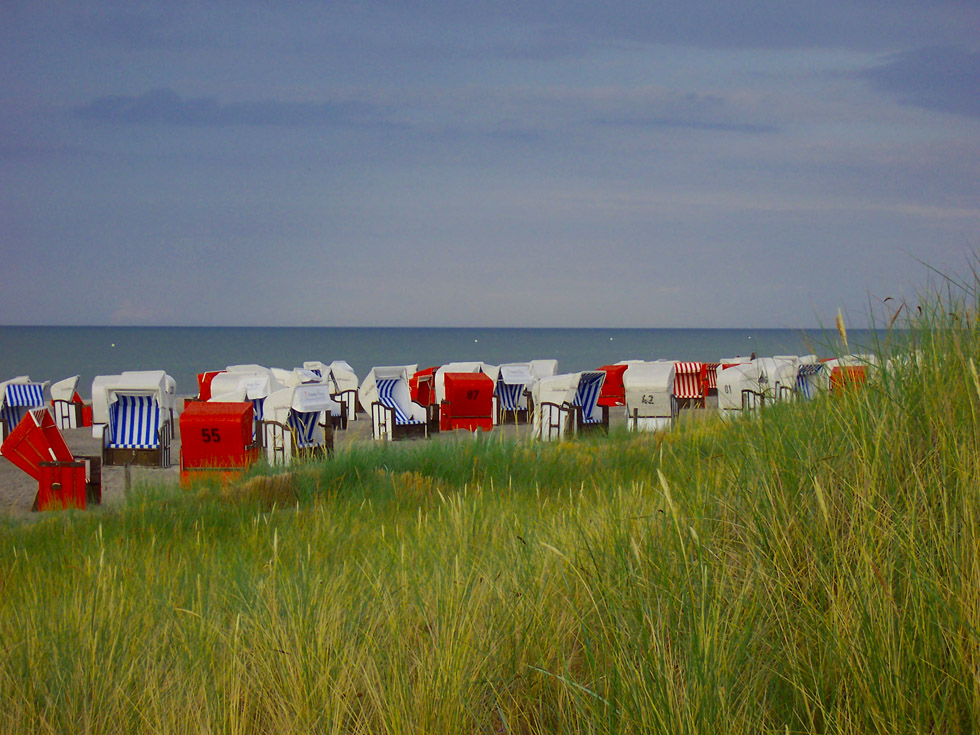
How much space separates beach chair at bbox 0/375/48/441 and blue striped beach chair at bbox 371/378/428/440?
660 cm

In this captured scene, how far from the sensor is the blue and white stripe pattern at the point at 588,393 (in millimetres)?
14883

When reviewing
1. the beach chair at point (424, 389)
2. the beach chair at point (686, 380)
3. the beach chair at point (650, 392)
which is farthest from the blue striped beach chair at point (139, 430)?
the beach chair at point (686, 380)

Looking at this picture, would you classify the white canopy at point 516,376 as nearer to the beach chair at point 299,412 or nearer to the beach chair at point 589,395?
A: the beach chair at point 589,395

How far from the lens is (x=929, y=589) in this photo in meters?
1.92

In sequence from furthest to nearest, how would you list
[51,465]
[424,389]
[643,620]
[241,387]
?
1. [424,389]
2. [241,387]
3. [51,465]
4. [643,620]

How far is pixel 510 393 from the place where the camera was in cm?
1738

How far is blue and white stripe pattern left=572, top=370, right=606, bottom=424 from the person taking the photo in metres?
14.9

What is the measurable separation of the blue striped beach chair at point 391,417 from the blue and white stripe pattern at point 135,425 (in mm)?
4143

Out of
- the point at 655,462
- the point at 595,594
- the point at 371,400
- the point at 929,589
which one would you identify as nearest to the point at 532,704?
the point at 595,594

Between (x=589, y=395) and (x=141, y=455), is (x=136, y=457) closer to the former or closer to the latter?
(x=141, y=455)

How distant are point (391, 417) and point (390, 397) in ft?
3.91

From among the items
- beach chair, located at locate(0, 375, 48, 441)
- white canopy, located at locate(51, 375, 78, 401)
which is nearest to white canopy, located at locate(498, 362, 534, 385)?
beach chair, located at locate(0, 375, 48, 441)

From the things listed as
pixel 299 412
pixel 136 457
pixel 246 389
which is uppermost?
pixel 246 389

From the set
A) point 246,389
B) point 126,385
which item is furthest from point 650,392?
point 126,385
